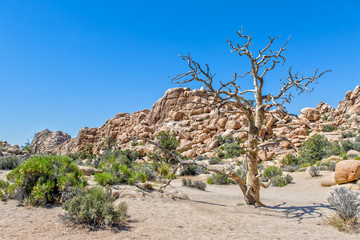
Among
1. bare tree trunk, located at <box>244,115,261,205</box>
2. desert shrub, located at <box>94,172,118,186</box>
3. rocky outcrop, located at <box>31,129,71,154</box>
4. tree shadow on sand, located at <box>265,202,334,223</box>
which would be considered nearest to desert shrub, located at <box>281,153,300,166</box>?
tree shadow on sand, located at <box>265,202,334,223</box>

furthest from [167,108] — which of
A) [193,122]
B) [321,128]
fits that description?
[321,128]

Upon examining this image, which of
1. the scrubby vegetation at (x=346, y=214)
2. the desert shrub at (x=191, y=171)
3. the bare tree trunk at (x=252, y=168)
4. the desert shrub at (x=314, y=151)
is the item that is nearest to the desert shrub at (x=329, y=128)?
the desert shrub at (x=314, y=151)

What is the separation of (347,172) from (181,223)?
10.2 meters

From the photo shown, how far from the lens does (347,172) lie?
1197 centimetres

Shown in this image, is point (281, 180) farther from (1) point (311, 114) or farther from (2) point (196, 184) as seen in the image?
(1) point (311, 114)

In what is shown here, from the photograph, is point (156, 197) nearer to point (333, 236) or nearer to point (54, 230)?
point (54, 230)

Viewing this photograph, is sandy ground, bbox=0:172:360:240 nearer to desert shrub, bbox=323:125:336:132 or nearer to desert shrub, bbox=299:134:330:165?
desert shrub, bbox=299:134:330:165

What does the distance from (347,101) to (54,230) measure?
61501 mm

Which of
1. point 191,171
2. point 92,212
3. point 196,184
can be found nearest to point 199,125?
point 191,171

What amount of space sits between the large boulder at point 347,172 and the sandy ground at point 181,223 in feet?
15.7

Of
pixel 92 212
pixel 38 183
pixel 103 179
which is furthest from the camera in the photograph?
pixel 103 179

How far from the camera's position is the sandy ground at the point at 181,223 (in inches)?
191

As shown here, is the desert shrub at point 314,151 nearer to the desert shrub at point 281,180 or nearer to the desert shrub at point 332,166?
the desert shrub at point 332,166

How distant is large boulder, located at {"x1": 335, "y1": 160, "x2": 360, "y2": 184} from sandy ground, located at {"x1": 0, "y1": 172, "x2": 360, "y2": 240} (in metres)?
4.78
